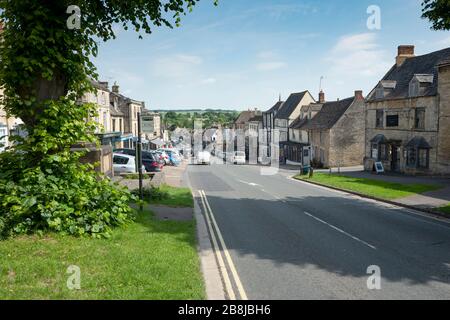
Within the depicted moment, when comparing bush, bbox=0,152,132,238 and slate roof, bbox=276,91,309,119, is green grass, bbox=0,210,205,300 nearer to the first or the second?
bush, bbox=0,152,132,238

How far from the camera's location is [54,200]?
30.0 ft

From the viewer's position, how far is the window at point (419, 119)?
1314 inches

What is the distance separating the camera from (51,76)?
31.9 feet

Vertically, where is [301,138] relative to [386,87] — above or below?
below

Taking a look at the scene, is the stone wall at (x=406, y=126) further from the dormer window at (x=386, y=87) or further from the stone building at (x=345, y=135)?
the stone building at (x=345, y=135)

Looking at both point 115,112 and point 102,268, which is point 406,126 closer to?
point 102,268

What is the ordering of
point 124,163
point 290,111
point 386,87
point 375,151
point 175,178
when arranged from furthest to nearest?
point 290,111
point 375,151
point 386,87
point 175,178
point 124,163

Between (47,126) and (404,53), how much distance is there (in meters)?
41.2

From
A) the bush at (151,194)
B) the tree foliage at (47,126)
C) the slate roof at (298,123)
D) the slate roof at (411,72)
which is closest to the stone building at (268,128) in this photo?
the slate roof at (298,123)

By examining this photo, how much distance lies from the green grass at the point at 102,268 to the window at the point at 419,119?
99.0 feet

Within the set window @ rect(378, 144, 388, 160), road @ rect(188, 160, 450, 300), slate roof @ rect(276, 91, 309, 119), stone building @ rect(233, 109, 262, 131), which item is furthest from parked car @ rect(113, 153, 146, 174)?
stone building @ rect(233, 109, 262, 131)

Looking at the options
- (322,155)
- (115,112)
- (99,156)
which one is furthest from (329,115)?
(99,156)

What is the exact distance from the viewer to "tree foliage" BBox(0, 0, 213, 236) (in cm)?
904
